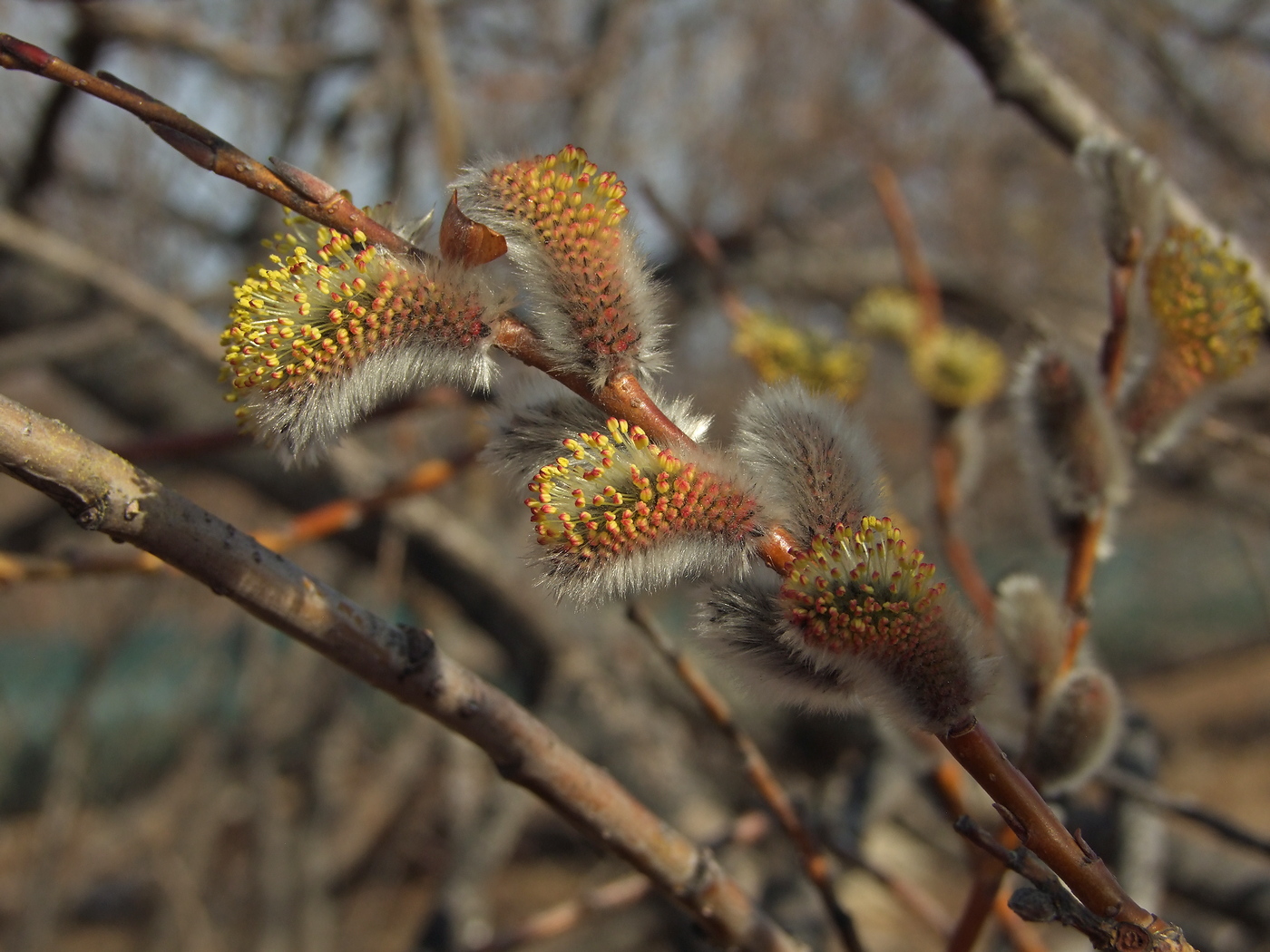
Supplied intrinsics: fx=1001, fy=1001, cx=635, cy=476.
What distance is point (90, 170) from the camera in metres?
4.12

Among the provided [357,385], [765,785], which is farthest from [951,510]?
[357,385]

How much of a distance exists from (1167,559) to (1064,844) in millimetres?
10587

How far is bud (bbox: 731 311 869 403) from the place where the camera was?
189cm

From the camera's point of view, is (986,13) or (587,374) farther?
(986,13)

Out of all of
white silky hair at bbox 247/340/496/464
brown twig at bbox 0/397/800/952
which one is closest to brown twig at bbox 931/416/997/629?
brown twig at bbox 0/397/800/952

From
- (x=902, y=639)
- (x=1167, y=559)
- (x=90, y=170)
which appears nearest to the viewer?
(x=902, y=639)

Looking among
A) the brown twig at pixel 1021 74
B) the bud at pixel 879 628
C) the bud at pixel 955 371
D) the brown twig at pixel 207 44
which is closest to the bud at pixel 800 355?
the bud at pixel 955 371

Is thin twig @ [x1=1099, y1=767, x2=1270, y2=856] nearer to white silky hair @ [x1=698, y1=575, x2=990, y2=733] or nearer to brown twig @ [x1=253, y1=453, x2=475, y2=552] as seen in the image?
white silky hair @ [x1=698, y1=575, x2=990, y2=733]

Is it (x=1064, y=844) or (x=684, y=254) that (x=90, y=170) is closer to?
(x=684, y=254)

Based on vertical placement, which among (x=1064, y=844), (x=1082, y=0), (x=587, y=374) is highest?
(x=1082, y=0)

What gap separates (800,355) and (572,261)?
1.22m

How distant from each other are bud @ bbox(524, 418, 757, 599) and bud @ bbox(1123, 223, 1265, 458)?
0.69m

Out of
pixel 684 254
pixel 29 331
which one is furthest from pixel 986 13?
pixel 29 331

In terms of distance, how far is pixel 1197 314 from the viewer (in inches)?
44.2
